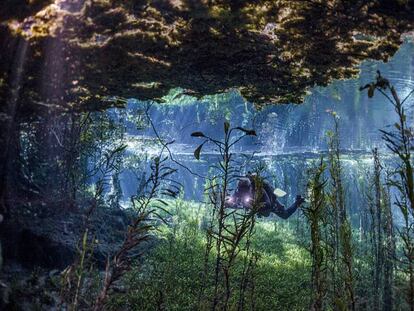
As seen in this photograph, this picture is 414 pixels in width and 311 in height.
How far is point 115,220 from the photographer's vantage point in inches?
649

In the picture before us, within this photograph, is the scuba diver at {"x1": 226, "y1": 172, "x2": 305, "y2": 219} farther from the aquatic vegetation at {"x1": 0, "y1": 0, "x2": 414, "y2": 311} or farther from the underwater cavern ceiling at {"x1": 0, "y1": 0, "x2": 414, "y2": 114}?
the underwater cavern ceiling at {"x1": 0, "y1": 0, "x2": 414, "y2": 114}

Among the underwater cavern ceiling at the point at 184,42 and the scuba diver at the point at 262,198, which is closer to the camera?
the underwater cavern ceiling at the point at 184,42

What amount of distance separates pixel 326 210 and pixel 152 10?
6706 mm

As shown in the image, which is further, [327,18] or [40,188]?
[40,188]

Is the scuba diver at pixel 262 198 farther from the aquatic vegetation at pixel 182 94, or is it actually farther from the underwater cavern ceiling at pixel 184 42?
the underwater cavern ceiling at pixel 184 42

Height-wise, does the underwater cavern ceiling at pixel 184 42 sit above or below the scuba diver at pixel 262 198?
above

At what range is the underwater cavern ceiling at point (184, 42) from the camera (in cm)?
441

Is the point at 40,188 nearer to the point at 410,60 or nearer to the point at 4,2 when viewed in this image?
the point at 4,2

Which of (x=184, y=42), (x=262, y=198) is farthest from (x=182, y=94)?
(x=262, y=198)

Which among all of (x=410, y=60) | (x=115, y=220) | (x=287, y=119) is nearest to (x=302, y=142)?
(x=287, y=119)

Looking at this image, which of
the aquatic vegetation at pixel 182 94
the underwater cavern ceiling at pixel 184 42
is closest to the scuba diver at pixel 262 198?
the aquatic vegetation at pixel 182 94

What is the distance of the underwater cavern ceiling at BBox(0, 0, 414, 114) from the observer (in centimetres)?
441

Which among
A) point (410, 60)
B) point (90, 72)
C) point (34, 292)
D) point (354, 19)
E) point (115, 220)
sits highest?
point (410, 60)

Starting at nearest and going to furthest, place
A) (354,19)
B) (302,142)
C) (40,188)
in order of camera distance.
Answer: (354,19) < (40,188) < (302,142)
